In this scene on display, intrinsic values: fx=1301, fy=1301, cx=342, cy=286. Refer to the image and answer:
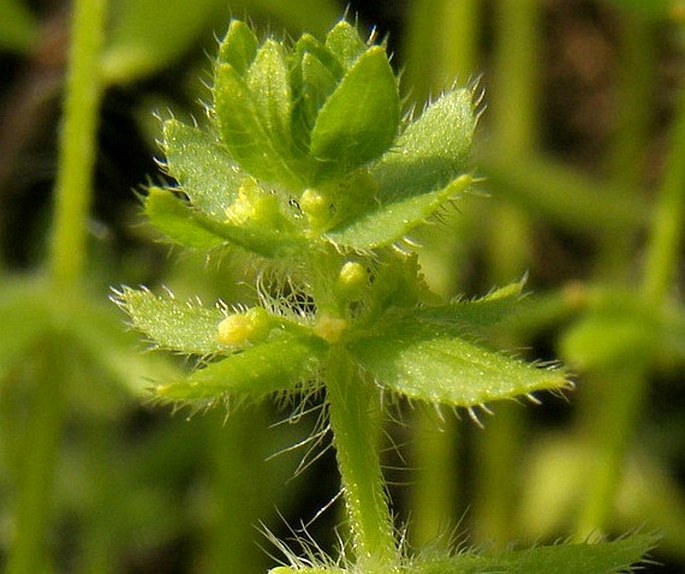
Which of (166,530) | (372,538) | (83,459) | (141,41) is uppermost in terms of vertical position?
(141,41)

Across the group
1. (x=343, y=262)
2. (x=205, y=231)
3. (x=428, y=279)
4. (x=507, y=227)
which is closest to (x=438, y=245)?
(x=428, y=279)

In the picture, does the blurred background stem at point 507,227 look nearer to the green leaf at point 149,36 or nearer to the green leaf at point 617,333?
the green leaf at point 617,333

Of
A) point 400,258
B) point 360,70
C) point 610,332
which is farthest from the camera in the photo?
point 610,332

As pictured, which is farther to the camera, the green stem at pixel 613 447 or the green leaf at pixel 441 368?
the green stem at pixel 613 447

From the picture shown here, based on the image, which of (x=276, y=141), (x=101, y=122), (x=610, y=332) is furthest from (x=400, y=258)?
(x=101, y=122)

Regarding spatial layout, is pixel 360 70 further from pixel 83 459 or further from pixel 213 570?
pixel 83 459

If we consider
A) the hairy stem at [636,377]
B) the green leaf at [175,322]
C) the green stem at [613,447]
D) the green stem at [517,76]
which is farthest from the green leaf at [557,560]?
the green stem at [517,76]

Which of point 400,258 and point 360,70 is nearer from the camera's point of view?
point 360,70

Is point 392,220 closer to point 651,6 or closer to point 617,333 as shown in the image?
point 617,333
